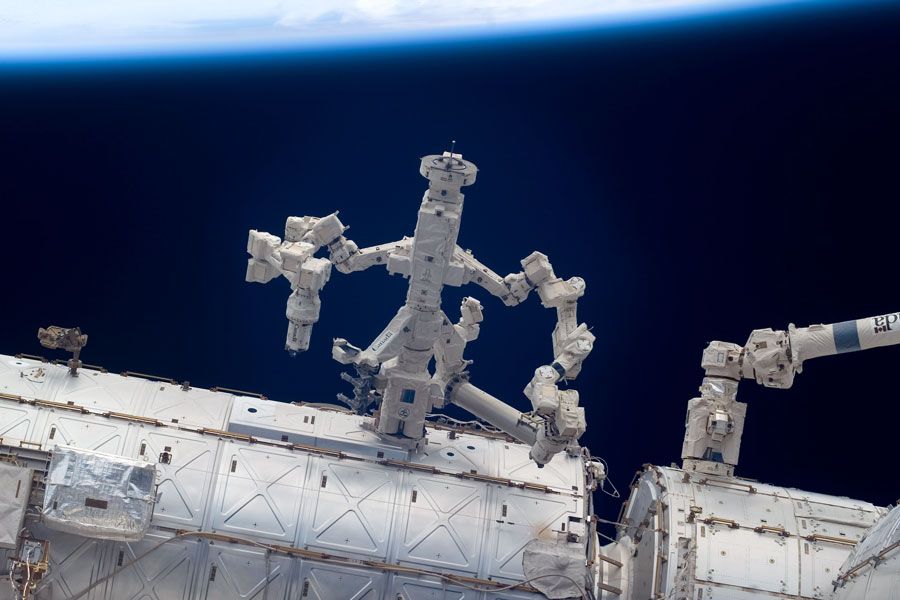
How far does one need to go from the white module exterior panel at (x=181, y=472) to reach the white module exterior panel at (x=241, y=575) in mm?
537

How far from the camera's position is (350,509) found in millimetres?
17906

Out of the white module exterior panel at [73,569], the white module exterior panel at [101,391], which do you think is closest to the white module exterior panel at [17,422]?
the white module exterior panel at [101,391]

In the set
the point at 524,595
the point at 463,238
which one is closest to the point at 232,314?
the point at 463,238

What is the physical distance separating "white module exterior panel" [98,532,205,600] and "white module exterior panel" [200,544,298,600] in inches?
9.1

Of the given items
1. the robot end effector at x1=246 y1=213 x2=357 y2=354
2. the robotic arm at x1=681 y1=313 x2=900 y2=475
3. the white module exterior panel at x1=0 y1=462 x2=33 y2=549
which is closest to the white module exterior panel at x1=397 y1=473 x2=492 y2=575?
the robot end effector at x1=246 y1=213 x2=357 y2=354

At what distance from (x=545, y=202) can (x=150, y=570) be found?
9703mm

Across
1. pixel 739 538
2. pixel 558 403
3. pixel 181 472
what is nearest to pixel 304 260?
pixel 181 472

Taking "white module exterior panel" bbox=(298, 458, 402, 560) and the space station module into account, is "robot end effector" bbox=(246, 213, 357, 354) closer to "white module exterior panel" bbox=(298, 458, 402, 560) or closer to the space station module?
the space station module

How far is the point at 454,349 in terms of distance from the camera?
63.2 feet

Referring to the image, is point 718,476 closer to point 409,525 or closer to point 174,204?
point 409,525

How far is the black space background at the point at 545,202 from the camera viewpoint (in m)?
22.7

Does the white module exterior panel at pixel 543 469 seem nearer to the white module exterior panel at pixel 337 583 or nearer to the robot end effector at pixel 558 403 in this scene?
the robot end effector at pixel 558 403

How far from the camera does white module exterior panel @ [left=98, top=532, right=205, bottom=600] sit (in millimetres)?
17438

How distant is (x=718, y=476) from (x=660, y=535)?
4.77ft
